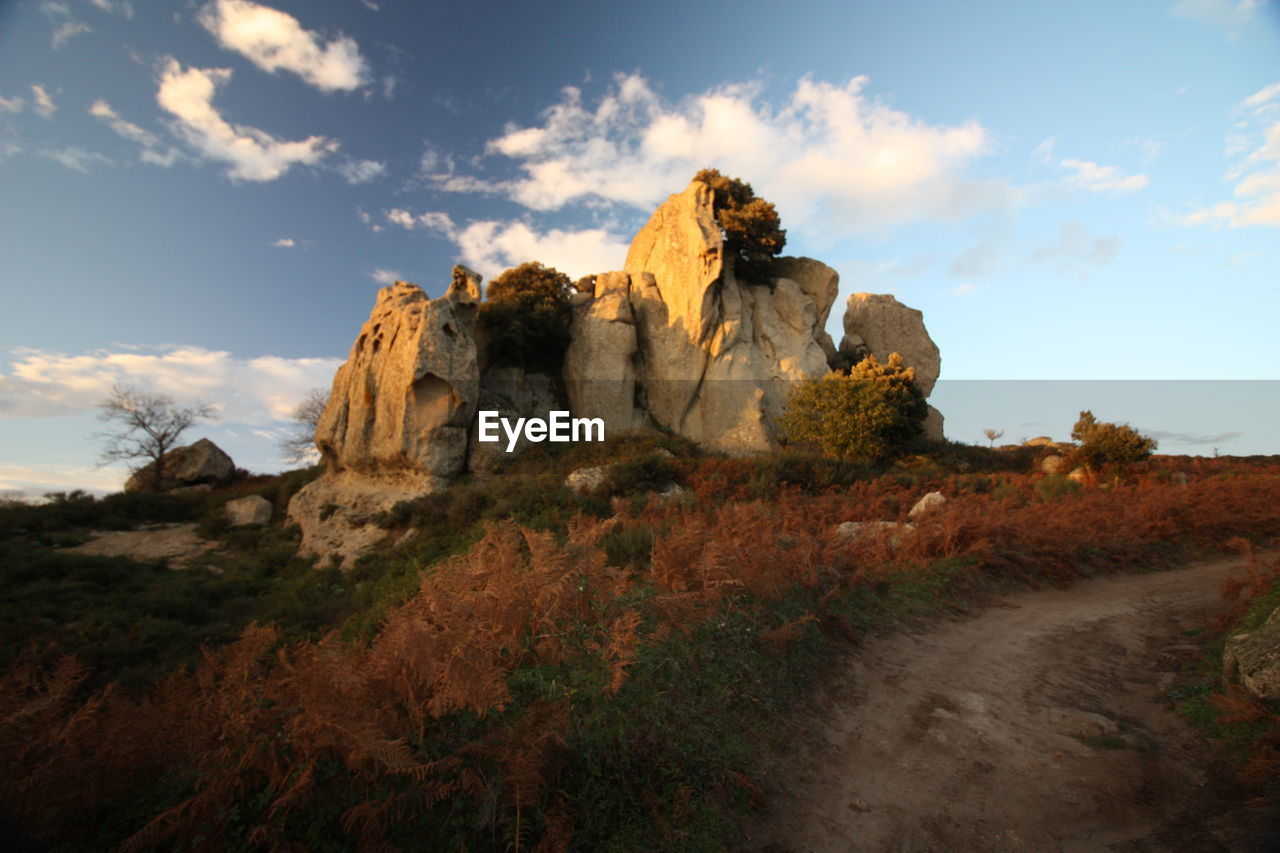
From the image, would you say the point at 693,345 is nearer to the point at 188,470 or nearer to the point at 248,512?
the point at 248,512

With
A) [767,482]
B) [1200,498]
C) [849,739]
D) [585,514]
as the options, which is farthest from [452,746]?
[1200,498]

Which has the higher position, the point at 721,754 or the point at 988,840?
the point at 721,754

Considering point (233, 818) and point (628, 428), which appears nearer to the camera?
point (233, 818)

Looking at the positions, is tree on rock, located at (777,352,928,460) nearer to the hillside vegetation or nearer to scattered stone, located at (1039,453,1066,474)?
scattered stone, located at (1039,453,1066,474)

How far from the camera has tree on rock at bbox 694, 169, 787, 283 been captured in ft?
98.5

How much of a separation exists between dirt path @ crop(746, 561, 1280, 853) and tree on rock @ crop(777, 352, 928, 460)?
54.5 feet

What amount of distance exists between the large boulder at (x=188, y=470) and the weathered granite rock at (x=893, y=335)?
33.4m

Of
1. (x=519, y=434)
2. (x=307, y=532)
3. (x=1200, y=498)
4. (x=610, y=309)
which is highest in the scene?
(x=610, y=309)

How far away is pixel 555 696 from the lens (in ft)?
13.4

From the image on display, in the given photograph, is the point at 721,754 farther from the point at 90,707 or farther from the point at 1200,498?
the point at 1200,498

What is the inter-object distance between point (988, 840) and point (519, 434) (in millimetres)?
21963

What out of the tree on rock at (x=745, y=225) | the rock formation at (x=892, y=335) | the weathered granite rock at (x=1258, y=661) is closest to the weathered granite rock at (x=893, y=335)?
the rock formation at (x=892, y=335)

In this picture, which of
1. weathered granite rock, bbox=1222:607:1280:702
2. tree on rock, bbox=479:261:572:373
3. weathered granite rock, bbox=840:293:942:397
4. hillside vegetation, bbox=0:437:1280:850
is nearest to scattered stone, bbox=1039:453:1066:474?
weathered granite rock, bbox=840:293:942:397

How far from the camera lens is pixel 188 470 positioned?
1151 inches
